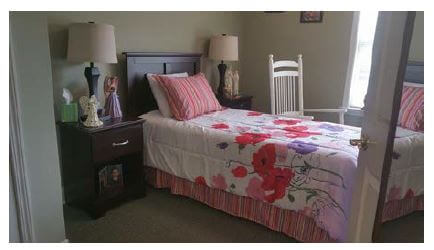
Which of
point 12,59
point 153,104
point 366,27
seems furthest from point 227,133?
point 366,27

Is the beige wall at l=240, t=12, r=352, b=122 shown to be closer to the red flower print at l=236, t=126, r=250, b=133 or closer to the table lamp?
the red flower print at l=236, t=126, r=250, b=133

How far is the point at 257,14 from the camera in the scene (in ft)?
12.9

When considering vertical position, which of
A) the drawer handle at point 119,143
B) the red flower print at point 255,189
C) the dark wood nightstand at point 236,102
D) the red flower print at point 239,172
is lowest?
the red flower print at point 255,189

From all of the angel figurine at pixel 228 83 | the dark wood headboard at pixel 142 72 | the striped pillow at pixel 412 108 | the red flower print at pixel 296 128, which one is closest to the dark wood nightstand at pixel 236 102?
the angel figurine at pixel 228 83

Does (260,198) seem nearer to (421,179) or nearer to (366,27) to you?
(421,179)

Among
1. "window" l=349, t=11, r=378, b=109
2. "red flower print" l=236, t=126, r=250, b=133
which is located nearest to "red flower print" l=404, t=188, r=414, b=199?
"red flower print" l=236, t=126, r=250, b=133

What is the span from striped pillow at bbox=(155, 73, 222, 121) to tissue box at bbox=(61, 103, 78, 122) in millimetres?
719

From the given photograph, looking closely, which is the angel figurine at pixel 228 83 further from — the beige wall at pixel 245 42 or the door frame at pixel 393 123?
the door frame at pixel 393 123

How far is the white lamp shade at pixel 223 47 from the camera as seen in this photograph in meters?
3.45

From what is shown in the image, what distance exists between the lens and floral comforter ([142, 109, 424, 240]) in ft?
5.90

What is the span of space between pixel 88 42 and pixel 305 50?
2350mm

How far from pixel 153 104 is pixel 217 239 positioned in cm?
144
